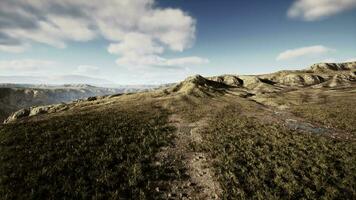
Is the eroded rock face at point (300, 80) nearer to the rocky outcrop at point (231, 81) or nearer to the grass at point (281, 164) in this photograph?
the rocky outcrop at point (231, 81)

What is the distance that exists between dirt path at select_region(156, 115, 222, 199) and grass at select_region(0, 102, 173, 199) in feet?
3.94

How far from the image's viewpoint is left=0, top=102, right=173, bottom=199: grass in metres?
14.1

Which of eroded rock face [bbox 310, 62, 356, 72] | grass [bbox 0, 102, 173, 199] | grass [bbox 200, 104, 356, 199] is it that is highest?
eroded rock face [bbox 310, 62, 356, 72]

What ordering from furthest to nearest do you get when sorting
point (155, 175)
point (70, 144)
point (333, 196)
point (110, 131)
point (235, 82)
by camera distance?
point (235, 82), point (110, 131), point (70, 144), point (155, 175), point (333, 196)

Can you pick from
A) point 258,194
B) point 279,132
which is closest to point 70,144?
point 258,194

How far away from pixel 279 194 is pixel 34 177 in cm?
1716

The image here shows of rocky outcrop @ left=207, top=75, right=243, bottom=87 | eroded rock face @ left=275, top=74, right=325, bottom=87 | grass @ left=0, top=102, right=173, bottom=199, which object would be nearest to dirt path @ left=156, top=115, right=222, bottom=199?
grass @ left=0, top=102, right=173, bottom=199

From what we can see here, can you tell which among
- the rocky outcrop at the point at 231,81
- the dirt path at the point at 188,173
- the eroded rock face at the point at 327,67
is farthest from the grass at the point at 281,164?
the eroded rock face at the point at 327,67

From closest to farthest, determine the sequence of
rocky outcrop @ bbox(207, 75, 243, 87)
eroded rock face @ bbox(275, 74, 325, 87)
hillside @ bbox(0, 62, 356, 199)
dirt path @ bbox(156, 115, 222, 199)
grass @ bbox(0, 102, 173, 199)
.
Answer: grass @ bbox(0, 102, 173, 199) → hillside @ bbox(0, 62, 356, 199) → dirt path @ bbox(156, 115, 222, 199) → rocky outcrop @ bbox(207, 75, 243, 87) → eroded rock face @ bbox(275, 74, 325, 87)

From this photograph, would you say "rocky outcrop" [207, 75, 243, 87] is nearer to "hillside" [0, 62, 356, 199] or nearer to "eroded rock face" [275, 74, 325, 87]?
"eroded rock face" [275, 74, 325, 87]

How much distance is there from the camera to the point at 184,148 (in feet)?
75.8

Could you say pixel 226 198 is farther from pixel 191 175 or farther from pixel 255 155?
pixel 255 155

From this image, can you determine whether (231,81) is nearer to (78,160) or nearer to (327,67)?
(327,67)

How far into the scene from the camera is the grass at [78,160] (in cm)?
1412
